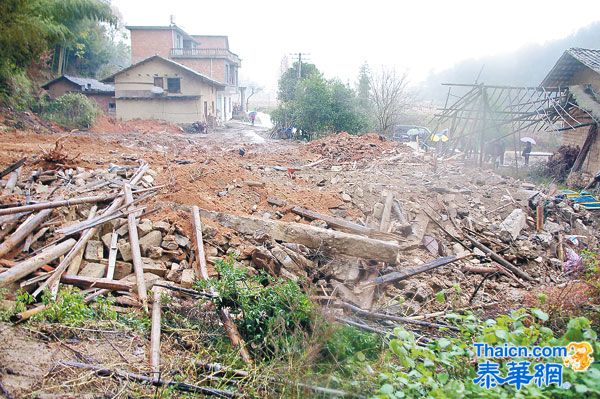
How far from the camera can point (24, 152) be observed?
35.8 feet

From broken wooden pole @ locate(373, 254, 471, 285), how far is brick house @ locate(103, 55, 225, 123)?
83.9 ft

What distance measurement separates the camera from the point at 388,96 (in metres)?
21.7

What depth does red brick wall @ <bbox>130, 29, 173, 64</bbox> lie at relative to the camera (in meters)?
39.4

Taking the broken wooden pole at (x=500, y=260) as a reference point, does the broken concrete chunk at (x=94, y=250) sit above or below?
above

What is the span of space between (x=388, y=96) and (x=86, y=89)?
19.6 m

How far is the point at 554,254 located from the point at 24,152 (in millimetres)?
12089

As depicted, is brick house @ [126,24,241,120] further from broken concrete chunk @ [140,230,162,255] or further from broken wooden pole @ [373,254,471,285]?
broken wooden pole @ [373,254,471,285]

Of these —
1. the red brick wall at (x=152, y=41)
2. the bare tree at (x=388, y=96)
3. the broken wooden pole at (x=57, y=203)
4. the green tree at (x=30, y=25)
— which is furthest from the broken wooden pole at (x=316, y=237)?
the red brick wall at (x=152, y=41)

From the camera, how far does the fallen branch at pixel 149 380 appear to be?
128 inches

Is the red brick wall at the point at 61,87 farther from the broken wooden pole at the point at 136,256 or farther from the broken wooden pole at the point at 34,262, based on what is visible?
the broken wooden pole at the point at 34,262

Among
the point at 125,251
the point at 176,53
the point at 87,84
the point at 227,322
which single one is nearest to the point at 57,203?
the point at 125,251

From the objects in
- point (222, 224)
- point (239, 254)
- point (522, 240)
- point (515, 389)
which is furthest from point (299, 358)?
point (522, 240)

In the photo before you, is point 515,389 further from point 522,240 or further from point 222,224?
point 522,240

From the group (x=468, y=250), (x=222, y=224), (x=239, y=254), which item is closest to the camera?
(x=239, y=254)
